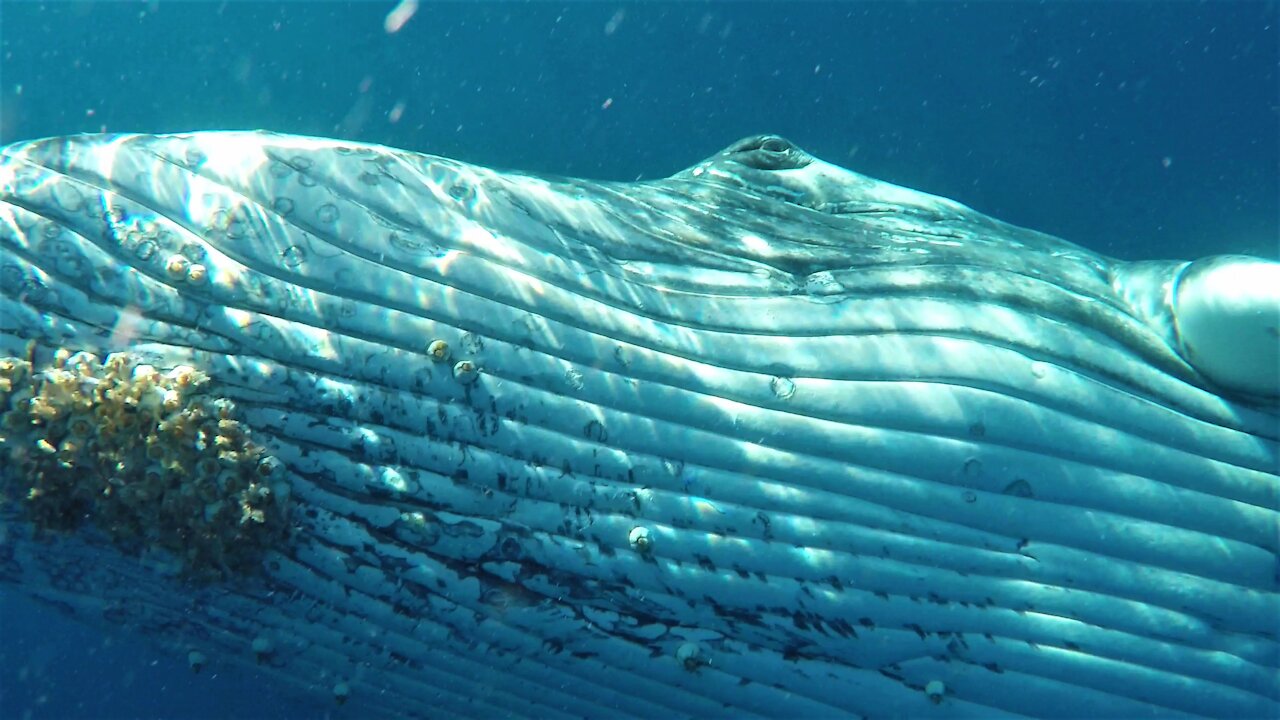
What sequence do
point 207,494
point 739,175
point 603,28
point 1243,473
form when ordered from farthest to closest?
point 603,28
point 739,175
point 1243,473
point 207,494

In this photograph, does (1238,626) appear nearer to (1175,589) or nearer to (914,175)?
(1175,589)

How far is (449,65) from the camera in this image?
19656 millimetres

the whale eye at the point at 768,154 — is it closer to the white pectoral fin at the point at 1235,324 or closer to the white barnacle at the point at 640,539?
the white pectoral fin at the point at 1235,324

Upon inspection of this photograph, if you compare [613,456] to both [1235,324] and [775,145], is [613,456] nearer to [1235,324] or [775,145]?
[775,145]

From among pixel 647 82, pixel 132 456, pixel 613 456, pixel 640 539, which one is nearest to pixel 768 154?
pixel 613 456

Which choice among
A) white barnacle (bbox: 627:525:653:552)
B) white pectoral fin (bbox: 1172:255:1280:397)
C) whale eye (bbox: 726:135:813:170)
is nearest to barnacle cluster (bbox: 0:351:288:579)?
white barnacle (bbox: 627:525:653:552)

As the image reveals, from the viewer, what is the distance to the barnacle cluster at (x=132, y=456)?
2.90m

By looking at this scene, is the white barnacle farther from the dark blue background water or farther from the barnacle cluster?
the dark blue background water

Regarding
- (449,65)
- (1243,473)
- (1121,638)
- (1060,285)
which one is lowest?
(1121,638)

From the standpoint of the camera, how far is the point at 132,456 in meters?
2.92

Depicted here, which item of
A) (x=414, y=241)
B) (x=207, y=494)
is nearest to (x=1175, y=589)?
(x=414, y=241)

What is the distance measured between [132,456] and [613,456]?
6.88 ft

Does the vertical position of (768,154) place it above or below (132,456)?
above

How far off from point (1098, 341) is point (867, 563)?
6.06ft
